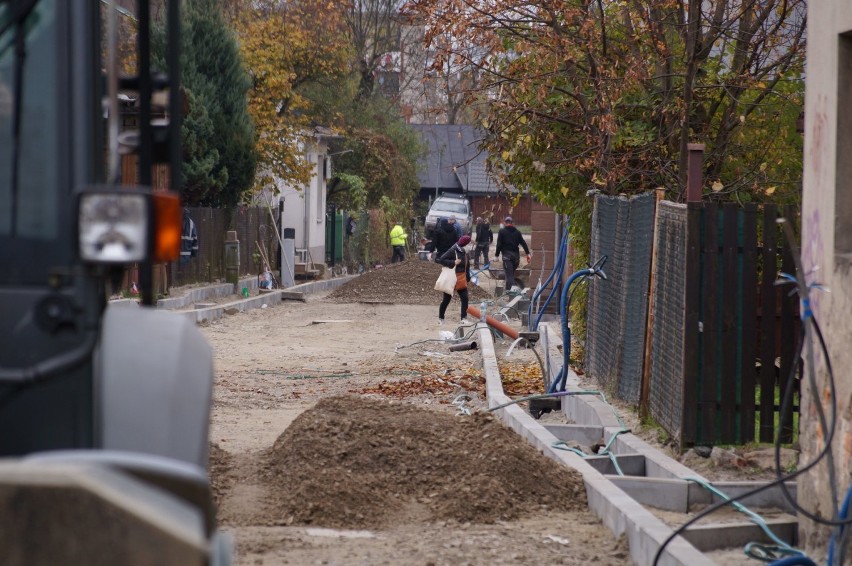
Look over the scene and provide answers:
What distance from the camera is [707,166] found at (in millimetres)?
13727

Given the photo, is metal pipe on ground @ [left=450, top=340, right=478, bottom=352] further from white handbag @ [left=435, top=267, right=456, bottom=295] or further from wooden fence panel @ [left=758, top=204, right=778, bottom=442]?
wooden fence panel @ [left=758, top=204, right=778, bottom=442]

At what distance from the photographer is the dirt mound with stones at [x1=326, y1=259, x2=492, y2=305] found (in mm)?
30562

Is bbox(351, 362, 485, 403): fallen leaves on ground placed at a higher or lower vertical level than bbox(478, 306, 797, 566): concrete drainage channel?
lower

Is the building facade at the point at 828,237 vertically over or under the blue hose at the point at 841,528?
over

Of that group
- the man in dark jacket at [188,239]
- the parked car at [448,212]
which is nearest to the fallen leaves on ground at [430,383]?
the man in dark jacket at [188,239]

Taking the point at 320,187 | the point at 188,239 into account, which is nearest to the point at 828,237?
the point at 188,239

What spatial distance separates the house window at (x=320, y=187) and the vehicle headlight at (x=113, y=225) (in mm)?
41888

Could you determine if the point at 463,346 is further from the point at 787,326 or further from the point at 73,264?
the point at 73,264

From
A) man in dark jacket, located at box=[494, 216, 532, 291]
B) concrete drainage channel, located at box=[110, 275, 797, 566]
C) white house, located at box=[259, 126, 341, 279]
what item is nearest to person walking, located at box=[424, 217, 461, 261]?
man in dark jacket, located at box=[494, 216, 532, 291]

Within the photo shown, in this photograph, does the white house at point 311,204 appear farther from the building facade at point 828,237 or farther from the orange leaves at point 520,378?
the building facade at point 828,237

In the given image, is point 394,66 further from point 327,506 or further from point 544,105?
point 327,506

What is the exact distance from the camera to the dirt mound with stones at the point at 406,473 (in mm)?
7383

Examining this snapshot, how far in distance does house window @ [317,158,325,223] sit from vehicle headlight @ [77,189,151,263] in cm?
4189

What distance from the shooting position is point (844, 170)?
6137 mm
